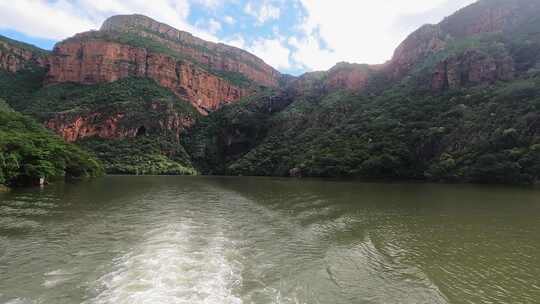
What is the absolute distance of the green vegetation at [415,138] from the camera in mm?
54125

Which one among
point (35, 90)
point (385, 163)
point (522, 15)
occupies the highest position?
point (522, 15)

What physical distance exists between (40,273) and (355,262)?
9624 millimetres

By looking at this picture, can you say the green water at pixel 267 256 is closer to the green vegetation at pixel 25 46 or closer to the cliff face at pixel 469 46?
the cliff face at pixel 469 46

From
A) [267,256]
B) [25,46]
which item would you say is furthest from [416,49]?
[25,46]

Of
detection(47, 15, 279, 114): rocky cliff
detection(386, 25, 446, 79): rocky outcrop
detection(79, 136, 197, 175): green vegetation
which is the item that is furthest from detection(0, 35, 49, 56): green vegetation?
detection(386, 25, 446, 79): rocky outcrop

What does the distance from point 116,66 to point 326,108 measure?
10188cm

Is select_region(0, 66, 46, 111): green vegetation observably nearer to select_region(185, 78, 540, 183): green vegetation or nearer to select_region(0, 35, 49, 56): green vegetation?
select_region(0, 35, 49, 56): green vegetation

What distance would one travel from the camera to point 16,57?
16200cm

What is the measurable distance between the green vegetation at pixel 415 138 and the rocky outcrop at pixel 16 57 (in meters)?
104

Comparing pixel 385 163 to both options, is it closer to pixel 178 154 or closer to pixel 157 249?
pixel 157 249

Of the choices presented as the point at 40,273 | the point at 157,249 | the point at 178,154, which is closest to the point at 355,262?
the point at 157,249

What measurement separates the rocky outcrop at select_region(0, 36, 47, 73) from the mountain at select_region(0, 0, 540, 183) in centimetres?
56

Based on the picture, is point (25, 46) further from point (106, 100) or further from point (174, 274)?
point (174, 274)

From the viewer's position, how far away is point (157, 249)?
517 inches
